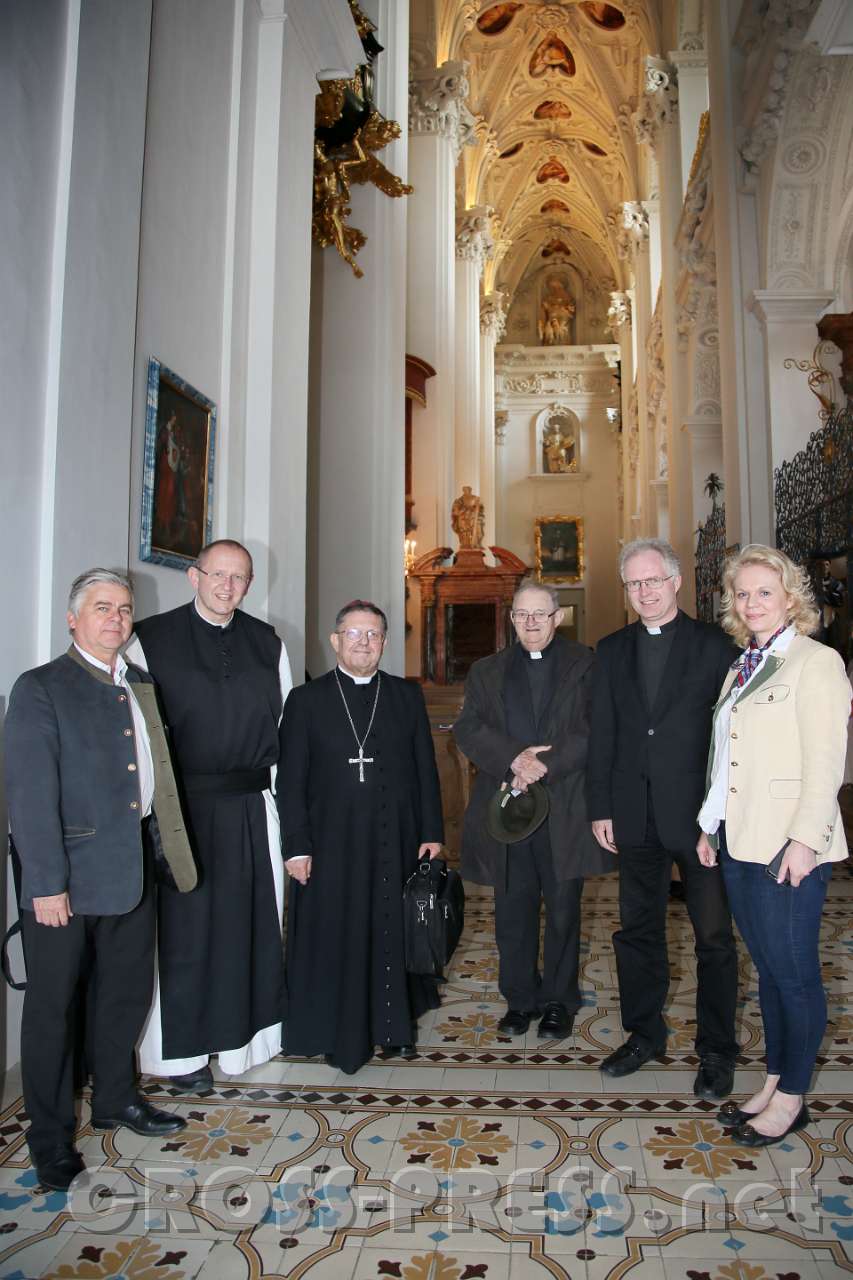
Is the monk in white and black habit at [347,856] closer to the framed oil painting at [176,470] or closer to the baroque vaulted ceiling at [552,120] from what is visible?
the framed oil painting at [176,470]

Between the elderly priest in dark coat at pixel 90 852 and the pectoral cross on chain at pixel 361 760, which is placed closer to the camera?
the elderly priest in dark coat at pixel 90 852

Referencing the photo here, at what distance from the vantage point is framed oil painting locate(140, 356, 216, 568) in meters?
3.87

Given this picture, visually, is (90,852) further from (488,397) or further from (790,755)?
(488,397)

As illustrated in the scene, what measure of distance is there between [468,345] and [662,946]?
18.4 metres

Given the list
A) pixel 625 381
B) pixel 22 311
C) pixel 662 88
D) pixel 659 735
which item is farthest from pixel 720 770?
pixel 625 381

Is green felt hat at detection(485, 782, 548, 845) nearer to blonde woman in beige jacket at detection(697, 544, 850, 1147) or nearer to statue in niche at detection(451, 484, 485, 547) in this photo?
blonde woman in beige jacket at detection(697, 544, 850, 1147)

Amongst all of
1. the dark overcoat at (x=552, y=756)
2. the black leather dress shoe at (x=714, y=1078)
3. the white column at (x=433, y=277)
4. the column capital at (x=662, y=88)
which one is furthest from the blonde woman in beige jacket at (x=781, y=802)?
the column capital at (x=662, y=88)

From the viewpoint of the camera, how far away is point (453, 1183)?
2475mm

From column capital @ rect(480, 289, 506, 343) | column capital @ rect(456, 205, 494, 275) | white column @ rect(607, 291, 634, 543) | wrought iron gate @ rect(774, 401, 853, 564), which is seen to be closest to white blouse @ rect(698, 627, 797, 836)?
wrought iron gate @ rect(774, 401, 853, 564)

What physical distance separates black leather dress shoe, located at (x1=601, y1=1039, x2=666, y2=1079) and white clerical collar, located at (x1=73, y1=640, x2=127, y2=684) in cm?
210

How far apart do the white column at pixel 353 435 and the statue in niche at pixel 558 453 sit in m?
20.3

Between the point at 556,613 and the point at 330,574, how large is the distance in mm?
4905

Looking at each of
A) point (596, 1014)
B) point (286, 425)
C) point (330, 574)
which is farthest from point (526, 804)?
point (330, 574)

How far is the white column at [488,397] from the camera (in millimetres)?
23031
